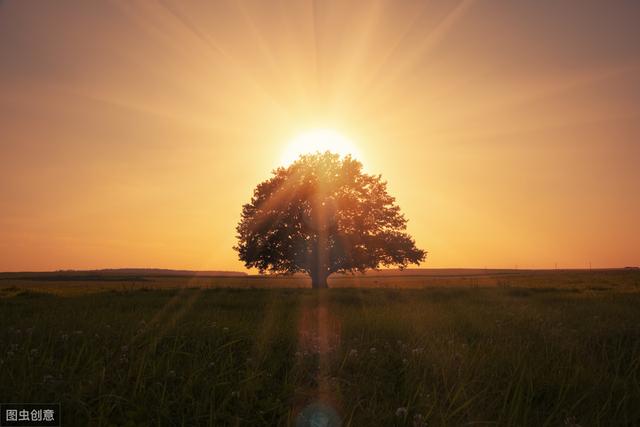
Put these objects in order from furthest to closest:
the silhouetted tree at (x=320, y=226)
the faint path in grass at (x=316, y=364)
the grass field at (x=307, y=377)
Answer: the silhouetted tree at (x=320, y=226)
the faint path in grass at (x=316, y=364)
the grass field at (x=307, y=377)

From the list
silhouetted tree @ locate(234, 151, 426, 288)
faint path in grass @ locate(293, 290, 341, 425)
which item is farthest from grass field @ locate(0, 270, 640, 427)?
silhouetted tree @ locate(234, 151, 426, 288)

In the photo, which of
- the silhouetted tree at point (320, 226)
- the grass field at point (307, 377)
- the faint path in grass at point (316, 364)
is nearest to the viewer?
the grass field at point (307, 377)

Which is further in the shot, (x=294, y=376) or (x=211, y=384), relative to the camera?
(x=294, y=376)

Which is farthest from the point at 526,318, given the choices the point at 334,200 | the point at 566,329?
the point at 334,200

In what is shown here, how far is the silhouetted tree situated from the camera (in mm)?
35812

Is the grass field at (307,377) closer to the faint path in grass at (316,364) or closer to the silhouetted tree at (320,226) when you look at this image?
the faint path in grass at (316,364)

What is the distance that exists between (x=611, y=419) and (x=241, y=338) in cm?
491

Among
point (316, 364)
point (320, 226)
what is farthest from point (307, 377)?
point (320, 226)

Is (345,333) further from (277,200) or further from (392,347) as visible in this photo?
(277,200)

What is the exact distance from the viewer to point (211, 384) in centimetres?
462

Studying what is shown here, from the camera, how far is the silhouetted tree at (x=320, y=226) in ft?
117

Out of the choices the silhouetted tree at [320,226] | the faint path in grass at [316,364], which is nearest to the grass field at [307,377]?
the faint path in grass at [316,364]

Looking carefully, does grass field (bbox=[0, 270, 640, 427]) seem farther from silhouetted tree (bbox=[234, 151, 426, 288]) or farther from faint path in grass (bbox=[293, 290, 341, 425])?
silhouetted tree (bbox=[234, 151, 426, 288])

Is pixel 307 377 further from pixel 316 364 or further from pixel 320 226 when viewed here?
pixel 320 226
